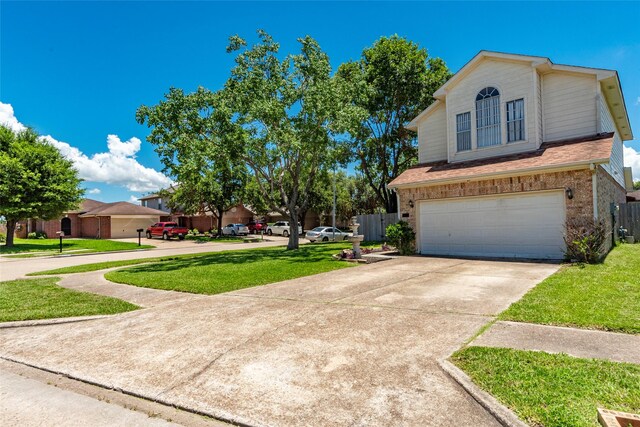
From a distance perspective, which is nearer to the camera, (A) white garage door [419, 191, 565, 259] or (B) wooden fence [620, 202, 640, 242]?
(A) white garage door [419, 191, 565, 259]

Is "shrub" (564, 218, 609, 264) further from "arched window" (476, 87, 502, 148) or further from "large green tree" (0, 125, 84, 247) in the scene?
"large green tree" (0, 125, 84, 247)

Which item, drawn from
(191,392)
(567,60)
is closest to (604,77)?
(567,60)

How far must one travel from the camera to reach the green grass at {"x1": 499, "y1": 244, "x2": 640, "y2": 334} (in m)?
4.97

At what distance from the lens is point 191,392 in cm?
348

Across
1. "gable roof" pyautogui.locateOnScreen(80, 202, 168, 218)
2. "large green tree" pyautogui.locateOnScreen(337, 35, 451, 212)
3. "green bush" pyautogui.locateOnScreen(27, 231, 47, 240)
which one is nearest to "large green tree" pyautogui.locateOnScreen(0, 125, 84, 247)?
"gable roof" pyautogui.locateOnScreen(80, 202, 168, 218)

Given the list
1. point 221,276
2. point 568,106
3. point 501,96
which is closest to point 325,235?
point 501,96

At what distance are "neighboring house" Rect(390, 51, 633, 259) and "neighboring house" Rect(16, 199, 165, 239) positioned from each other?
32.9 m

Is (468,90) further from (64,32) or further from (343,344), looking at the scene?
(64,32)

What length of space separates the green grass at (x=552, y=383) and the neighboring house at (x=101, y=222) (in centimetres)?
3988

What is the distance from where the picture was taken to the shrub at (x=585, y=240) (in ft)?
34.1

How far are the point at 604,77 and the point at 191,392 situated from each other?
15.5 metres

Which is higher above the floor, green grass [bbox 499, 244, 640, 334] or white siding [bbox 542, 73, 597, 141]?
white siding [bbox 542, 73, 597, 141]

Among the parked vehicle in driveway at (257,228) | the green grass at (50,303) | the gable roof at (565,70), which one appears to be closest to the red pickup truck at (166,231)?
the parked vehicle in driveway at (257,228)

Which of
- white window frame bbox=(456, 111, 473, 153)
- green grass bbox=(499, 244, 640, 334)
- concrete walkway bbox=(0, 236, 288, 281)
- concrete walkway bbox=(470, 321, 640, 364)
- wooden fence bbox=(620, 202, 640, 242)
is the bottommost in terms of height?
concrete walkway bbox=(0, 236, 288, 281)
